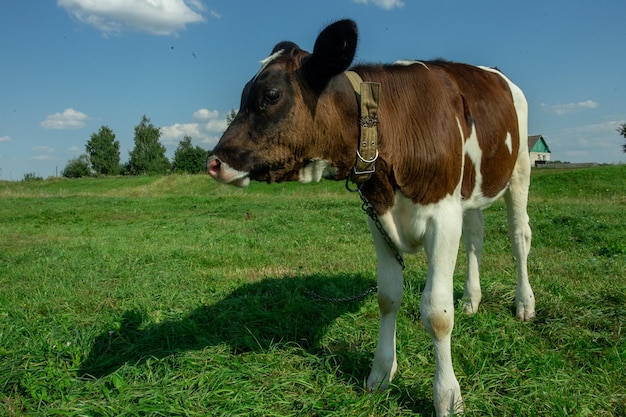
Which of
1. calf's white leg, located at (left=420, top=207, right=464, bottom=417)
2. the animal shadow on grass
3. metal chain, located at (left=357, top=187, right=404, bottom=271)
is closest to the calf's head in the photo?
metal chain, located at (left=357, top=187, right=404, bottom=271)

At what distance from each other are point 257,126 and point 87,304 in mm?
3798

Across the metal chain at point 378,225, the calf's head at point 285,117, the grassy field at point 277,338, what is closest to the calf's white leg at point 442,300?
the grassy field at point 277,338

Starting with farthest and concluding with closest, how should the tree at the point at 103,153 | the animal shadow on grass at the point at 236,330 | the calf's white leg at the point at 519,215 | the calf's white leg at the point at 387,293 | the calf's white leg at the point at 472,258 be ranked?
the tree at the point at 103,153 → the calf's white leg at the point at 519,215 → the calf's white leg at the point at 472,258 → the animal shadow on grass at the point at 236,330 → the calf's white leg at the point at 387,293

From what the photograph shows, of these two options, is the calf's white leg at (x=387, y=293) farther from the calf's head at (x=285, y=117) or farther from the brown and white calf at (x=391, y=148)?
the calf's head at (x=285, y=117)

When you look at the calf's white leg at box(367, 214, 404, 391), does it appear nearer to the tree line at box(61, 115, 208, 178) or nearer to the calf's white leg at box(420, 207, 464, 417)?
the calf's white leg at box(420, 207, 464, 417)

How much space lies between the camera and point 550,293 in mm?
5199

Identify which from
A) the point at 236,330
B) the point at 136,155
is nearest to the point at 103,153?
the point at 136,155

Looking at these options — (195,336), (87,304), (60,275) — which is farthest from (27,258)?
(195,336)

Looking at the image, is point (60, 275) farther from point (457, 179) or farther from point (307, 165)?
point (457, 179)

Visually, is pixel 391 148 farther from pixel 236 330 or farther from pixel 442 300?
pixel 236 330

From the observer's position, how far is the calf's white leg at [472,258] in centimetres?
497

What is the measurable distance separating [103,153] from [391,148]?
9657cm

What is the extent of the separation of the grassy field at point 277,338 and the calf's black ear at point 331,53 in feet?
6.91

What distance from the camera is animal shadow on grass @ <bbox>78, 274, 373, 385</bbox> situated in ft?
13.0
